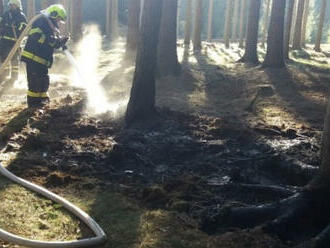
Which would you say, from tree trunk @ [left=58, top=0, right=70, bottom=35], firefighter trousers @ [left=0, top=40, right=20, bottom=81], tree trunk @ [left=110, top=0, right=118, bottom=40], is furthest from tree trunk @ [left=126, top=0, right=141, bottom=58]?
tree trunk @ [left=110, top=0, right=118, bottom=40]

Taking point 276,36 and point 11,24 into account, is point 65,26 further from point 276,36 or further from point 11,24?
point 276,36

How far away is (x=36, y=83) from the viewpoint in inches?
365

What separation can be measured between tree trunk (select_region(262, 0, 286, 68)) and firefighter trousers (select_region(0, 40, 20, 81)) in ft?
24.5

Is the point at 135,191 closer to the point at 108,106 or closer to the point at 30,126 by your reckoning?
the point at 30,126

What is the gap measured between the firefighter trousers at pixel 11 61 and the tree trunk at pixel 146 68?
4.95 meters

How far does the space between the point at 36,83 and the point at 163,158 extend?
3.71 m

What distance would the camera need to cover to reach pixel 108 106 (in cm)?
989

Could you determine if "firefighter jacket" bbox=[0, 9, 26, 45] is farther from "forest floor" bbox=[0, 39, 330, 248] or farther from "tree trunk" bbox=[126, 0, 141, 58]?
"tree trunk" bbox=[126, 0, 141, 58]

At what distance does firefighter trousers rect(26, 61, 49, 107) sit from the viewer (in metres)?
9.18

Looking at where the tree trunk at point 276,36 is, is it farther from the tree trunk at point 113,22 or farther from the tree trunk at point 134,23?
the tree trunk at point 113,22

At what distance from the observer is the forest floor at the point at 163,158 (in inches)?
177

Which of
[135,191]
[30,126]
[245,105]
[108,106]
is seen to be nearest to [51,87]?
[108,106]

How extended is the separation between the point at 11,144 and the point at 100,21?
35.9 m

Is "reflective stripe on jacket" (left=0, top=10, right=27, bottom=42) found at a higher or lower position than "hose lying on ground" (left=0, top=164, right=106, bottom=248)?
higher
